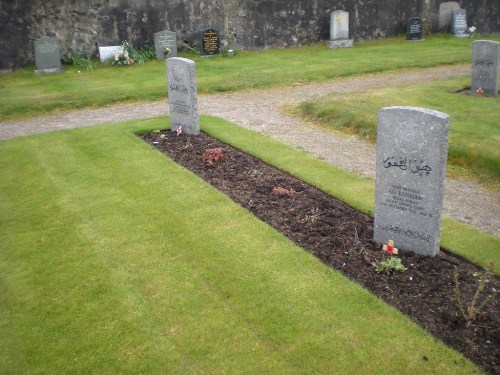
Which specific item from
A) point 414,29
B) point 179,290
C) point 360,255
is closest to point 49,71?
point 179,290

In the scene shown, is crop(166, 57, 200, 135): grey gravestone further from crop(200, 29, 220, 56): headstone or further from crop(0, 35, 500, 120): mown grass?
crop(200, 29, 220, 56): headstone

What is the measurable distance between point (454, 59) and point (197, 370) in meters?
18.6

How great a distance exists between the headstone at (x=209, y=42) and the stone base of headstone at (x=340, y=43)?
216 inches

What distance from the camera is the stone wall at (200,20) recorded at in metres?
19.2

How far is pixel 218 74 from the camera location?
1831 centimetres

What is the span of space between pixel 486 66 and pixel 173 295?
1211 centimetres

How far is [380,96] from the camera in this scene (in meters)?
13.9

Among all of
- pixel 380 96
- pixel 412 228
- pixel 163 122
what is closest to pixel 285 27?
pixel 380 96

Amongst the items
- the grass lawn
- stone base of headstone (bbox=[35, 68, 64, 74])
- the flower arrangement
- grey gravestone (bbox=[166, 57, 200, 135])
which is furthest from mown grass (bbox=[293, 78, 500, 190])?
stone base of headstone (bbox=[35, 68, 64, 74])

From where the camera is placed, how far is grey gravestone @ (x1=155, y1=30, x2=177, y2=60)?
20656 mm

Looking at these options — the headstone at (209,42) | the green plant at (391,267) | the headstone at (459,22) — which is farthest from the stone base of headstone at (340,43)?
the green plant at (391,267)

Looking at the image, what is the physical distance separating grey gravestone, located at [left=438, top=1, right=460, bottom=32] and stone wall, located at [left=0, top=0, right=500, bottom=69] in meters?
0.25

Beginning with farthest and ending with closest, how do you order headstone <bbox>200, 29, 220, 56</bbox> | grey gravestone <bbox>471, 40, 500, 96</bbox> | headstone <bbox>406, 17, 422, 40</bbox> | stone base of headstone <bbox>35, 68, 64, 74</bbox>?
headstone <bbox>406, 17, 422, 40</bbox>
headstone <bbox>200, 29, 220, 56</bbox>
stone base of headstone <bbox>35, 68, 64, 74</bbox>
grey gravestone <bbox>471, 40, 500, 96</bbox>

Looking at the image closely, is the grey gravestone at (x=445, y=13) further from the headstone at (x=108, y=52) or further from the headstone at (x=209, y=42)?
the headstone at (x=108, y=52)
